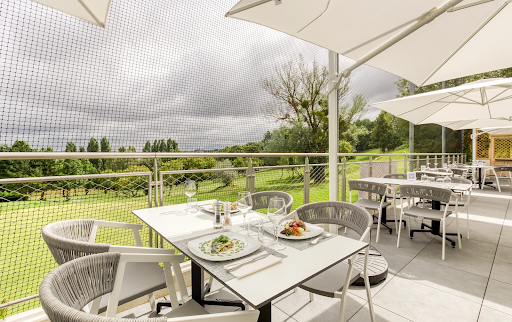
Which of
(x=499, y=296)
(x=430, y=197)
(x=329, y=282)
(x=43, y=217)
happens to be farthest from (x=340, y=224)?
(x=43, y=217)

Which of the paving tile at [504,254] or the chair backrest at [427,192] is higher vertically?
the chair backrest at [427,192]

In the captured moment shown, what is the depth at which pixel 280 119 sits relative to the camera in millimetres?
14039

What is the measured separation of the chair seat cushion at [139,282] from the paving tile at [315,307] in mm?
1020

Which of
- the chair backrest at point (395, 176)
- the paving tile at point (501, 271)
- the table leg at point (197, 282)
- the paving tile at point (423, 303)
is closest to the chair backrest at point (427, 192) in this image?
the paving tile at point (501, 271)

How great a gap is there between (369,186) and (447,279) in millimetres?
1310

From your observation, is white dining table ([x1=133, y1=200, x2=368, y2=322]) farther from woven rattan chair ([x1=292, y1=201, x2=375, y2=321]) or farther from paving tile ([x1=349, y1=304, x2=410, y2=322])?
paving tile ([x1=349, y1=304, x2=410, y2=322])

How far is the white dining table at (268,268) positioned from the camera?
32.6 inches

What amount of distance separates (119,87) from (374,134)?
13.1 metres

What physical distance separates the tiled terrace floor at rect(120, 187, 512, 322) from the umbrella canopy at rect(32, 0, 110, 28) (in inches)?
90.7

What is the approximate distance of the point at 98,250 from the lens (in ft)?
3.83

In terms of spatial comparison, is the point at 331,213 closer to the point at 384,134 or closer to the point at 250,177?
the point at 250,177

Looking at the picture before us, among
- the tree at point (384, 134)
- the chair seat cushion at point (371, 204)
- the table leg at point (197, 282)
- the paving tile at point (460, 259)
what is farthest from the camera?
the tree at point (384, 134)

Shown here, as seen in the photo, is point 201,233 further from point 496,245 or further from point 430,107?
point 430,107

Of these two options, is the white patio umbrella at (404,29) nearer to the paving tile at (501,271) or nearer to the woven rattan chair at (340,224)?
the woven rattan chair at (340,224)
